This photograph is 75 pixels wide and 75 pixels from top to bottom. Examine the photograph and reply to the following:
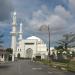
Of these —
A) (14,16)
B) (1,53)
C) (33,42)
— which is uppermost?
(14,16)

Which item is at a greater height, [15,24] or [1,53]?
[15,24]

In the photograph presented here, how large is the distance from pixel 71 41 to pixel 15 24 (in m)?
58.9

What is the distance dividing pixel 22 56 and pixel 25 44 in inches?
375

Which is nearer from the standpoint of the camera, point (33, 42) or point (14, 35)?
point (14, 35)

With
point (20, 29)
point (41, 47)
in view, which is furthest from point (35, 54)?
point (20, 29)

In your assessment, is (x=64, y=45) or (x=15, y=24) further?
(x=15, y=24)

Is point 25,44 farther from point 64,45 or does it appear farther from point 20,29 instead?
point 64,45

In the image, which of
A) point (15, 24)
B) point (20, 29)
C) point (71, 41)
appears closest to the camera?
point (71, 41)

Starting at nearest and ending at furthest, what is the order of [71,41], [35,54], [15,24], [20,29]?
1. [71,41]
2. [15,24]
3. [20,29]
4. [35,54]

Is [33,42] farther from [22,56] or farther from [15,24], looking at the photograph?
[15,24]

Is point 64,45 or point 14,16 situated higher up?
point 14,16

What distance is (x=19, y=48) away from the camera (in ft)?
655

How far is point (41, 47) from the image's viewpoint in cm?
19962

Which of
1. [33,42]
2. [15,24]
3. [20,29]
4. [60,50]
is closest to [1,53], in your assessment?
[60,50]
